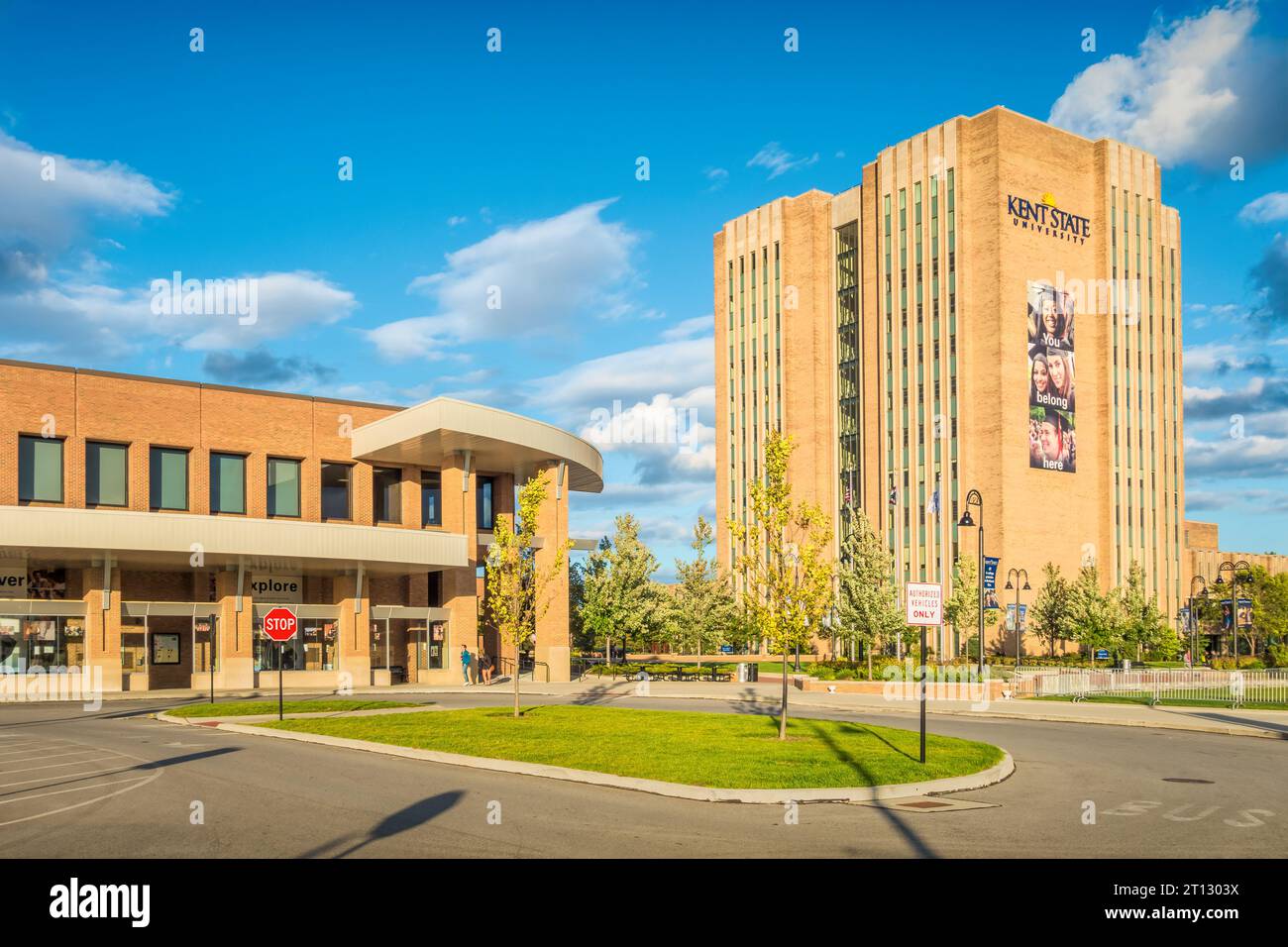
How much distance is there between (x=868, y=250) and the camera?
293 feet

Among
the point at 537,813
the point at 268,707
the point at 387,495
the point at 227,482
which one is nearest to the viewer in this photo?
the point at 537,813

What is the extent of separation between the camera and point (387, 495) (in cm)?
5466

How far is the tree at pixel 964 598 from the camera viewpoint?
65.2m

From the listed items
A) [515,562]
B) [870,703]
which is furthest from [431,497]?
[515,562]

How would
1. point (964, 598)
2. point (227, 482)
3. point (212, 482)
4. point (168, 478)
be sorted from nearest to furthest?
point (168, 478) < point (212, 482) < point (227, 482) < point (964, 598)

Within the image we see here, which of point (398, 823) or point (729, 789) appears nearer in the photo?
point (398, 823)

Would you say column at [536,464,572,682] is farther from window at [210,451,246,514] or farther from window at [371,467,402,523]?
window at [210,451,246,514]

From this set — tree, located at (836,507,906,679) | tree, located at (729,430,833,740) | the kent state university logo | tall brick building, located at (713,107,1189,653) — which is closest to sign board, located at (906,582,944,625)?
tree, located at (729,430,833,740)

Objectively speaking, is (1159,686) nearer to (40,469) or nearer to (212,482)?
(212,482)

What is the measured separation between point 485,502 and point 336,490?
944 cm

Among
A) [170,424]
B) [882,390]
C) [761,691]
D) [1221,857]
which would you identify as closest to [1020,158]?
[882,390]

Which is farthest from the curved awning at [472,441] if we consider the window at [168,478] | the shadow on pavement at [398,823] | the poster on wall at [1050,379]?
the poster on wall at [1050,379]

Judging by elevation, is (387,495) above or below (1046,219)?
below

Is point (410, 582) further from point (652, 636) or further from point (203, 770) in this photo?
point (203, 770)
